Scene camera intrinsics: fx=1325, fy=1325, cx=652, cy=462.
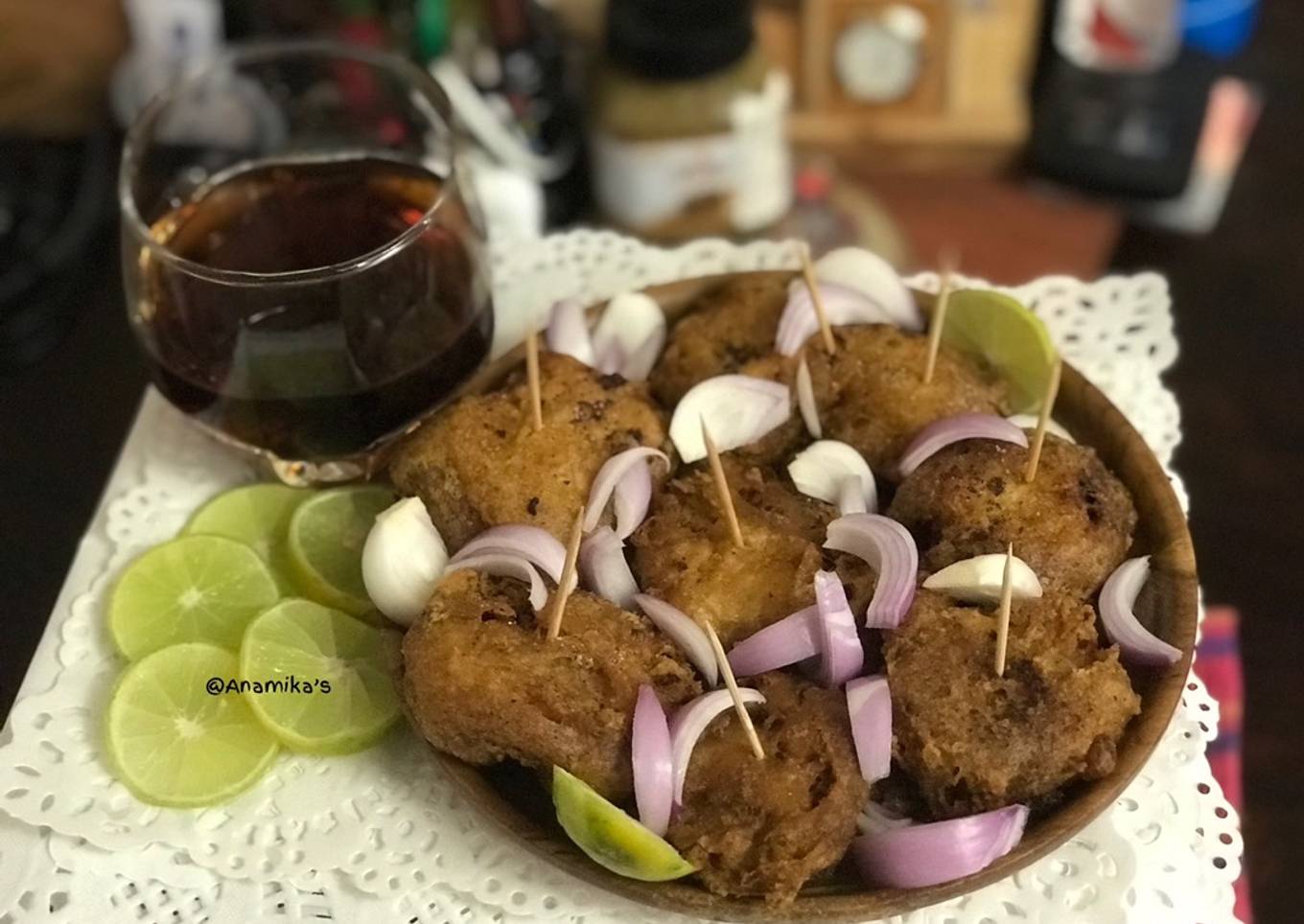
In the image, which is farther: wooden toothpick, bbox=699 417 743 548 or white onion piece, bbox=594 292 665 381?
white onion piece, bbox=594 292 665 381

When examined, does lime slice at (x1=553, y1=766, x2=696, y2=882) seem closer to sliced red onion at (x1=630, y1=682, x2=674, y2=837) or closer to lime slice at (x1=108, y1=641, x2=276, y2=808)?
sliced red onion at (x1=630, y1=682, x2=674, y2=837)

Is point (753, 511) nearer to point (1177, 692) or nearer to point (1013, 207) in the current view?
point (1177, 692)

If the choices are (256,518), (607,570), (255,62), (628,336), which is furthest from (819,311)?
(255,62)

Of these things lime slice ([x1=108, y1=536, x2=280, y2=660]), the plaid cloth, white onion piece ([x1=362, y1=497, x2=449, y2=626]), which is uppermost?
white onion piece ([x1=362, y1=497, x2=449, y2=626])

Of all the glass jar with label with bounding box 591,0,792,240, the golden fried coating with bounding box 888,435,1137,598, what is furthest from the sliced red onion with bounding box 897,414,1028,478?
the glass jar with label with bounding box 591,0,792,240

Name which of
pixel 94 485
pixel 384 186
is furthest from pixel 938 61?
pixel 94 485

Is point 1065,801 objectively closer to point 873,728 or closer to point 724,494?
point 873,728
